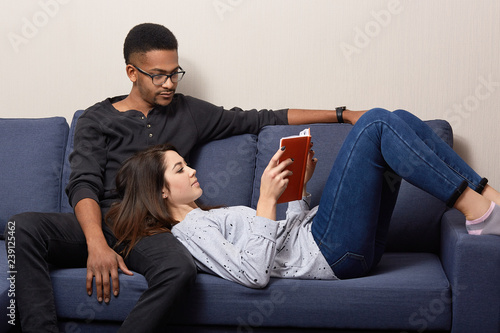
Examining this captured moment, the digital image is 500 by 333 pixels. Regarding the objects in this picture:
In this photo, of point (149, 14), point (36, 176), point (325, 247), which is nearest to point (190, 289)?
point (325, 247)

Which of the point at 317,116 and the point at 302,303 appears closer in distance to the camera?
the point at 302,303

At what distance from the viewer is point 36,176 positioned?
7.88ft

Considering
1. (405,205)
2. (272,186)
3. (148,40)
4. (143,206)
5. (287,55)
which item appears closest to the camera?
(272,186)

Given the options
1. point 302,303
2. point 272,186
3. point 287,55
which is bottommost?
point 302,303

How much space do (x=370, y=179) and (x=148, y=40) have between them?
109 cm

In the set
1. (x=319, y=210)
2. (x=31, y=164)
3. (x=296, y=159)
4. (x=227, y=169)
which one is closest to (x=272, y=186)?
(x=296, y=159)

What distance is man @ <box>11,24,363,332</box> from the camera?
65.5 inches

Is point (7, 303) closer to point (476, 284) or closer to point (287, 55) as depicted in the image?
point (476, 284)

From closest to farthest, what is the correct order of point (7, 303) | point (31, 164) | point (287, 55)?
point (7, 303), point (31, 164), point (287, 55)

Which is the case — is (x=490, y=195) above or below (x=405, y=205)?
above

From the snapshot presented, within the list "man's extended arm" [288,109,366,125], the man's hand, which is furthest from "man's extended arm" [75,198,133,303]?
"man's extended arm" [288,109,366,125]

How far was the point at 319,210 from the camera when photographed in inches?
71.0

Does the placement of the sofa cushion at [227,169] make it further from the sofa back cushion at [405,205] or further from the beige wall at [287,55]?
the beige wall at [287,55]

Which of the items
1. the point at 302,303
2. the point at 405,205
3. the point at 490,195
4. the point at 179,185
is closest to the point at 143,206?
the point at 179,185
